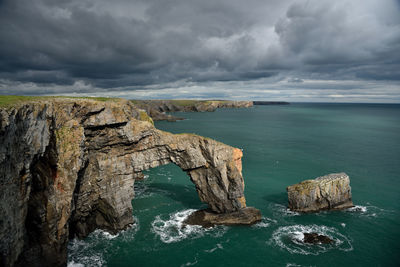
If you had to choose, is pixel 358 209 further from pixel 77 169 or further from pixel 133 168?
pixel 77 169

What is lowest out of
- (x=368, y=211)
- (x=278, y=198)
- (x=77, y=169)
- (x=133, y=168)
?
(x=368, y=211)

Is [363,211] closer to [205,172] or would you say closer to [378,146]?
[205,172]

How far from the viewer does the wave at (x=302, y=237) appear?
3051 centimetres

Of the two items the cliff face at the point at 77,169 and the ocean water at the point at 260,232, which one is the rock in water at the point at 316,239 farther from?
the cliff face at the point at 77,169

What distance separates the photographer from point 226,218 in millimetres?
36625

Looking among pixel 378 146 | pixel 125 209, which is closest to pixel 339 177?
pixel 125 209

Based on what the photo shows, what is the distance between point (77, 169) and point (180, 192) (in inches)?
1078

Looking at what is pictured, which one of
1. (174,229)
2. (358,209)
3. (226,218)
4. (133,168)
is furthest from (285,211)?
(133,168)

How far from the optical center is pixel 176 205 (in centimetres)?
4322

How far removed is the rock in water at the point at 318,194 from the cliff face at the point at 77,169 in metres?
10.7

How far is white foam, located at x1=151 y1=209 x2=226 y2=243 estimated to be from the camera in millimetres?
32969

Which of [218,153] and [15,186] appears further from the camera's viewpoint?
[218,153]

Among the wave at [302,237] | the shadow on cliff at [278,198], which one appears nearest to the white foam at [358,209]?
the wave at [302,237]

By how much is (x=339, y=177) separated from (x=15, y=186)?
4520 centimetres
